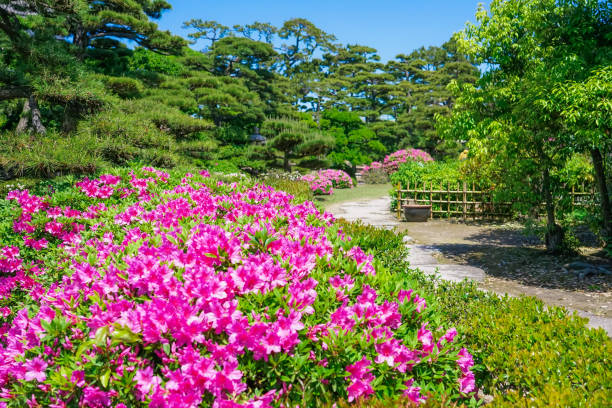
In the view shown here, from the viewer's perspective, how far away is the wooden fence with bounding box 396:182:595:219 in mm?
12703

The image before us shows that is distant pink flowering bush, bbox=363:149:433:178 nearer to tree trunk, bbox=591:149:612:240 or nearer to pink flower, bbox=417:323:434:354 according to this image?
tree trunk, bbox=591:149:612:240

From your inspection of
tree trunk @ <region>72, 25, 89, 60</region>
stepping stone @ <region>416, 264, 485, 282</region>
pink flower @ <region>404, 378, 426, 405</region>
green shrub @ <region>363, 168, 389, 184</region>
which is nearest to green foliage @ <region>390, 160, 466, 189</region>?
stepping stone @ <region>416, 264, 485, 282</region>

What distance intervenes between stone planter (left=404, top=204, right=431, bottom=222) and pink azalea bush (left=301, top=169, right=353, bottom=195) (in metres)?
7.53

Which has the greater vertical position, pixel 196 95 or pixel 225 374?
pixel 196 95

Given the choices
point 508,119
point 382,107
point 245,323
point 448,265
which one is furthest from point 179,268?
point 382,107

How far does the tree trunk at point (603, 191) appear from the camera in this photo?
6.72 metres

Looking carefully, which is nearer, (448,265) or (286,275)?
(286,275)

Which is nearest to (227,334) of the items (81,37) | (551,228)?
(551,228)

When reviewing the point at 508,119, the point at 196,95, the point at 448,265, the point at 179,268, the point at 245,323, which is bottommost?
the point at 448,265

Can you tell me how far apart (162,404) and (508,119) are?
772 centimetres

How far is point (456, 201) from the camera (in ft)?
42.8

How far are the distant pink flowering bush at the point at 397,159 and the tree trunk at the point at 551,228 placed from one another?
55.7ft

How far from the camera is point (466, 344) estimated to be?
2.70m

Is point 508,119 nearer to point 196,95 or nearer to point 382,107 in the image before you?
point 196,95
